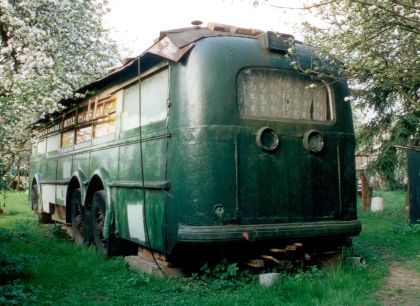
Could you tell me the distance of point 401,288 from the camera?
5.18 metres

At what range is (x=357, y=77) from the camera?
602 centimetres

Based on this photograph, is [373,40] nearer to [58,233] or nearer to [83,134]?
[83,134]

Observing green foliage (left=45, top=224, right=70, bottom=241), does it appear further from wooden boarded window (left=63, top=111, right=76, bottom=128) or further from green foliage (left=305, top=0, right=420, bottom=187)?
green foliage (left=305, top=0, right=420, bottom=187)

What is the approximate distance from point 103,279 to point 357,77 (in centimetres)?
403

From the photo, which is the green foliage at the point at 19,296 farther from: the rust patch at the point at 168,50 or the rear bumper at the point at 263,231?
the rust patch at the point at 168,50

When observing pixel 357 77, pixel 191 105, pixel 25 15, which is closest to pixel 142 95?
pixel 191 105

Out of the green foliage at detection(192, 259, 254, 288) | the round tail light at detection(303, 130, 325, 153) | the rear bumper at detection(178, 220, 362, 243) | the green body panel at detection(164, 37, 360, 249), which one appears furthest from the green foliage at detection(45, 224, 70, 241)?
the round tail light at detection(303, 130, 325, 153)

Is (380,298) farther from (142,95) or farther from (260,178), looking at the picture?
(142,95)

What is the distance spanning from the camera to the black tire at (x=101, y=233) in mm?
6797

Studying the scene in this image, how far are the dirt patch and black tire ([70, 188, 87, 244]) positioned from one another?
5.22 meters

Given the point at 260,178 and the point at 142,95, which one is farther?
the point at 142,95

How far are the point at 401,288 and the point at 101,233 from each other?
4.35 m

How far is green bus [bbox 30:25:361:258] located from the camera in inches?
193

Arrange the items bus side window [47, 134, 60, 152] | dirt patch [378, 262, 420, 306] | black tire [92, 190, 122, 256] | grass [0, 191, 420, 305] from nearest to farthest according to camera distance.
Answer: grass [0, 191, 420, 305] < dirt patch [378, 262, 420, 306] < black tire [92, 190, 122, 256] < bus side window [47, 134, 60, 152]
